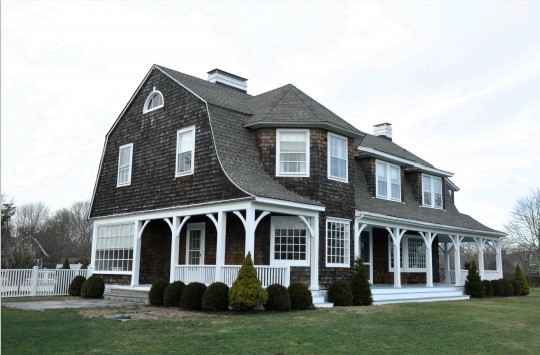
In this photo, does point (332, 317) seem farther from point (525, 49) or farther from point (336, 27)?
point (525, 49)

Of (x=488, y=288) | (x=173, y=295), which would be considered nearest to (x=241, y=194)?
(x=173, y=295)

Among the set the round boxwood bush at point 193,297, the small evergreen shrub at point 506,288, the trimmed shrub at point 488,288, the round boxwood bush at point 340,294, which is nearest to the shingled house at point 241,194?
the round boxwood bush at point 340,294

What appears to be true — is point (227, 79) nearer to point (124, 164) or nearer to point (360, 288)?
point (124, 164)

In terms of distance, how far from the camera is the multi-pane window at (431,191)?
23948 mm

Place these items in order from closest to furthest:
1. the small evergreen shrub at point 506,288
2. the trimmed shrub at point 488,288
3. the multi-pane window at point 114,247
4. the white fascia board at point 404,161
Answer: the multi-pane window at point 114,247 < the white fascia board at point 404,161 < the trimmed shrub at point 488,288 < the small evergreen shrub at point 506,288

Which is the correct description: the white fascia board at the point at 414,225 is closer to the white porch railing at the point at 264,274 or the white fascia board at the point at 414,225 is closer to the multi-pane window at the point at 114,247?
the white porch railing at the point at 264,274

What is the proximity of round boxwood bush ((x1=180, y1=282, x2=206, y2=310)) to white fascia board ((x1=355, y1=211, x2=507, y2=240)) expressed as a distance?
20.3 feet

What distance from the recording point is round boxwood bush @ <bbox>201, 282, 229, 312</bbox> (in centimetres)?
1295

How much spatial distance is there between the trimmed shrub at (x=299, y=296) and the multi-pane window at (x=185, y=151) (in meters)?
5.40

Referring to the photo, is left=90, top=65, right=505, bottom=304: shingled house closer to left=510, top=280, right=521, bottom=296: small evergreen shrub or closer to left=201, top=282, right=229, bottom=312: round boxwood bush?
left=201, top=282, right=229, bottom=312: round boxwood bush

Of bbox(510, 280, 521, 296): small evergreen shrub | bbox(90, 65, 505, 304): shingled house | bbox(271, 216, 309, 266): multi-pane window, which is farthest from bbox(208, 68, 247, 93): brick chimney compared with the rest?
bbox(510, 280, 521, 296): small evergreen shrub

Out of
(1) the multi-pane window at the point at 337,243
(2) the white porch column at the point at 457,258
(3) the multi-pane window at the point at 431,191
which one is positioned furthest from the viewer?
(3) the multi-pane window at the point at 431,191

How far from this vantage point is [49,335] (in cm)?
883

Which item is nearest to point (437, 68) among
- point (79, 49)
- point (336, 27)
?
point (336, 27)
